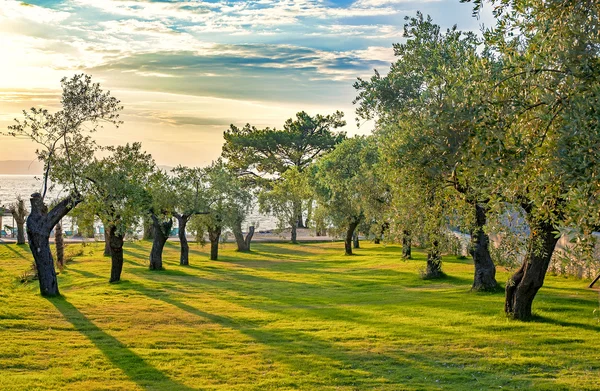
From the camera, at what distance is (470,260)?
46.9 m

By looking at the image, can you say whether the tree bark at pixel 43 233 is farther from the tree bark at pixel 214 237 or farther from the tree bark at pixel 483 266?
the tree bark at pixel 214 237

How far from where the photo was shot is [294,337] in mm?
21375

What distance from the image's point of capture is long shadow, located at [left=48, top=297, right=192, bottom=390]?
15836 millimetres

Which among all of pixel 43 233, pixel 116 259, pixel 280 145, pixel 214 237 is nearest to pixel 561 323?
pixel 43 233

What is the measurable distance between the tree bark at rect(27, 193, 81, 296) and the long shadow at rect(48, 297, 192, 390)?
4.96m

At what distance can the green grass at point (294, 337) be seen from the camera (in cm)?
1614

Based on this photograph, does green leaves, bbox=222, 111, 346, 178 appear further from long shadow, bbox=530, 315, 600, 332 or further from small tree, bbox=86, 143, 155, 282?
long shadow, bbox=530, 315, 600, 332

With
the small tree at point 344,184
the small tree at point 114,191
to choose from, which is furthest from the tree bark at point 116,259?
the small tree at point 344,184

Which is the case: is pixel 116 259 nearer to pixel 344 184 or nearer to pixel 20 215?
pixel 344 184

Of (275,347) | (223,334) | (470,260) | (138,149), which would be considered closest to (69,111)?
(138,149)

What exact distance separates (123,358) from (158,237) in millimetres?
25796

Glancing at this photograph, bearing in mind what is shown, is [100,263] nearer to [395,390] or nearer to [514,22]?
[395,390]

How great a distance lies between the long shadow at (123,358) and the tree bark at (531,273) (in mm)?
11849

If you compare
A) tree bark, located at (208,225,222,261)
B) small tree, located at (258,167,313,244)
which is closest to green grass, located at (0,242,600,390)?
tree bark, located at (208,225,222,261)
